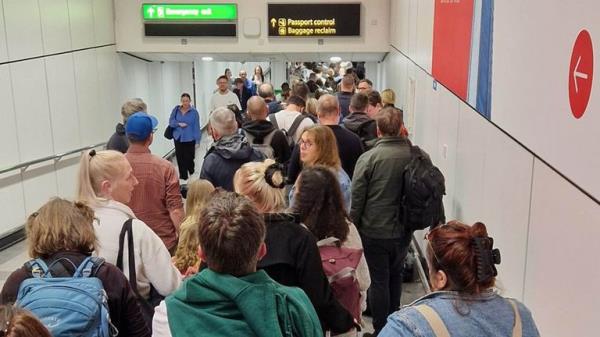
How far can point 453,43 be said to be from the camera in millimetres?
4578

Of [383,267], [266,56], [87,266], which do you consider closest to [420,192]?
[383,267]

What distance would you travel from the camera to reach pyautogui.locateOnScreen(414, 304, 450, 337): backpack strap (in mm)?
1765

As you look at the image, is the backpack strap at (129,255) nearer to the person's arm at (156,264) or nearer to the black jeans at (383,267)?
the person's arm at (156,264)

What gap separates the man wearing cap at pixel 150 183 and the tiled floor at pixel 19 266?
70.4 inches

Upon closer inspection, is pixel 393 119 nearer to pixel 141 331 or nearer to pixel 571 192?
pixel 571 192

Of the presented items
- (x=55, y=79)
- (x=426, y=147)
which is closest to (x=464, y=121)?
(x=426, y=147)

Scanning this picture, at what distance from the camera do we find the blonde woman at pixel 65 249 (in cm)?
224

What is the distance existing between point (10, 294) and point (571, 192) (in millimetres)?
2015

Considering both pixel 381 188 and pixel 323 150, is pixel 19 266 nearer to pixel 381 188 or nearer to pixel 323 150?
pixel 323 150

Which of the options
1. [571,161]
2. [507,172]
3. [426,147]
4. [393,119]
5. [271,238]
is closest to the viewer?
[571,161]

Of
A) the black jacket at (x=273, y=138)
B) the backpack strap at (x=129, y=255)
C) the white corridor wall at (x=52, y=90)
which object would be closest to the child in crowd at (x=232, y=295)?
the backpack strap at (x=129, y=255)

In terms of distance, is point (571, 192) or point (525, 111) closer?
point (571, 192)

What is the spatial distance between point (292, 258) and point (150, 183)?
1.91 metres

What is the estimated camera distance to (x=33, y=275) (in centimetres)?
221
